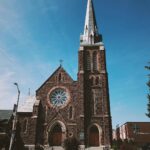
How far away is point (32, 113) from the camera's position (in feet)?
111

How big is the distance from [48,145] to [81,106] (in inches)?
327

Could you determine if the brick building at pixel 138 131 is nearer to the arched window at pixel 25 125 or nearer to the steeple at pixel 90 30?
the steeple at pixel 90 30

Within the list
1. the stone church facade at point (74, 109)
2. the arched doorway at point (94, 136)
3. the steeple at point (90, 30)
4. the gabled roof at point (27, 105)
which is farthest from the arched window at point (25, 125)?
the steeple at point (90, 30)

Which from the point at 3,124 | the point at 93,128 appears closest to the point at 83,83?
the point at 93,128

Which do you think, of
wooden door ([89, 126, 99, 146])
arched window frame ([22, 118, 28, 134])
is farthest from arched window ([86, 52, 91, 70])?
arched window frame ([22, 118, 28, 134])

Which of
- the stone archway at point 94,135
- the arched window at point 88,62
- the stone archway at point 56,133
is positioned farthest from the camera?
the arched window at point 88,62

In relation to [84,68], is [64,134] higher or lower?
lower

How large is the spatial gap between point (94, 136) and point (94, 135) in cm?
16

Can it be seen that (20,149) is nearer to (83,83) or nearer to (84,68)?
(83,83)

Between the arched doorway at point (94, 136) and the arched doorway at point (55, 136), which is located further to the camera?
the arched doorway at point (55, 136)

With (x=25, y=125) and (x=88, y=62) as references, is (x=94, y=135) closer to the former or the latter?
(x=25, y=125)

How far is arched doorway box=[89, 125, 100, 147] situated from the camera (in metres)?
32.2

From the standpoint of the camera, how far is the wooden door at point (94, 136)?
32.2 metres

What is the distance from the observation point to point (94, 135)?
32.6 metres
